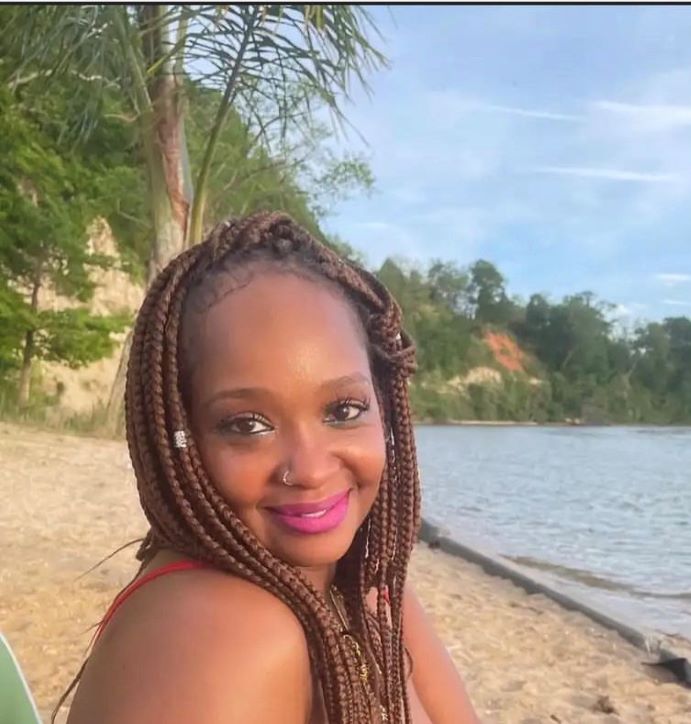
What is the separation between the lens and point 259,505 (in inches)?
39.4

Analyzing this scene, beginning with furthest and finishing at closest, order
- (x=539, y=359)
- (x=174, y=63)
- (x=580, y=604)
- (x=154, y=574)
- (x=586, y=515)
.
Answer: (x=539, y=359) < (x=586, y=515) < (x=174, y=63) < (x=580, y=604) < (x=154, y=574)

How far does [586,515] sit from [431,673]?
11.8m

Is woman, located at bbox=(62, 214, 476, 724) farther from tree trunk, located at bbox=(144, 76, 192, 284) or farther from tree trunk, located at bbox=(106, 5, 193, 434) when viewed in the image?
tree trunk, located at bbox=(144, 76, 192, 284)

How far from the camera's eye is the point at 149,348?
105cm

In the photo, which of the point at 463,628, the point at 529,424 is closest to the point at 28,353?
the point at 463,628

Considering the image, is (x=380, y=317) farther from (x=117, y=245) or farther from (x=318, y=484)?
(x=117, y=245)

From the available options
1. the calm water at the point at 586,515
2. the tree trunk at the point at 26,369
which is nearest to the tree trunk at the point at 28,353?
the tree trunk at the point at 26,369

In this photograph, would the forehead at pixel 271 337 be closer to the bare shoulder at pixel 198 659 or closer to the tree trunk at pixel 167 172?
the bare shoulder at pixel 198 659

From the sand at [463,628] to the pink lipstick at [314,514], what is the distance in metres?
2.60

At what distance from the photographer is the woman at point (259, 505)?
89 cm

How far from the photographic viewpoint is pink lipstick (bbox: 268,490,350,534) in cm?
101

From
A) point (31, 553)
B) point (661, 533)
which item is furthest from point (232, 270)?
point (661, 533)

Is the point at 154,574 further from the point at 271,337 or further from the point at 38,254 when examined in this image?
the point at 38,254

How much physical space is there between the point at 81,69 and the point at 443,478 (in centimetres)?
1092
